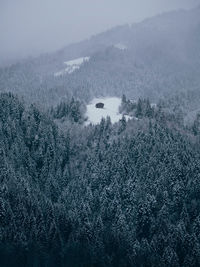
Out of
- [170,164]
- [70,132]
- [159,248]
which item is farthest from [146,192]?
[70,132]

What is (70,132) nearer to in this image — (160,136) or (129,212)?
(160,136)

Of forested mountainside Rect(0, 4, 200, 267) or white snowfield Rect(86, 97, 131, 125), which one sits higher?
white snowfield Rect(86, 97, 131, 125)

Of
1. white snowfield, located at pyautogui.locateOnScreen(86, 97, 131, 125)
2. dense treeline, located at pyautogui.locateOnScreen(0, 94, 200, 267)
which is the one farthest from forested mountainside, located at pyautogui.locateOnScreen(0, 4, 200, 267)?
white snowfield, located at pyautogui.locateOnScreen(86, 97, 131, 125)

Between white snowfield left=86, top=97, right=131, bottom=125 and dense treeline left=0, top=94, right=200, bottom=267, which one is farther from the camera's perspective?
white snowfield left=86, top=97, right=131, bottom=125

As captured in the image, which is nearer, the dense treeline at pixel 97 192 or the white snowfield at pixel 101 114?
the dense treeline at pixel 97 192

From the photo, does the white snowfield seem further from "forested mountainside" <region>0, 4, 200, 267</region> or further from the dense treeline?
the dense treeline

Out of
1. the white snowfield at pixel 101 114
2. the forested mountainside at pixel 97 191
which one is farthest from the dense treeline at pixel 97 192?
the white snowfield at pixel 101 114

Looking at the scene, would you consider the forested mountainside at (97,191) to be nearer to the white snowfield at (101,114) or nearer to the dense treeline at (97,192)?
the dense treeline at (97,192)

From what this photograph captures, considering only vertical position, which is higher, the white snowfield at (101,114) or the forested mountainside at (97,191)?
the white snowfield at (101,114)

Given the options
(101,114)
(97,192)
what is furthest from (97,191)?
(101,114)
